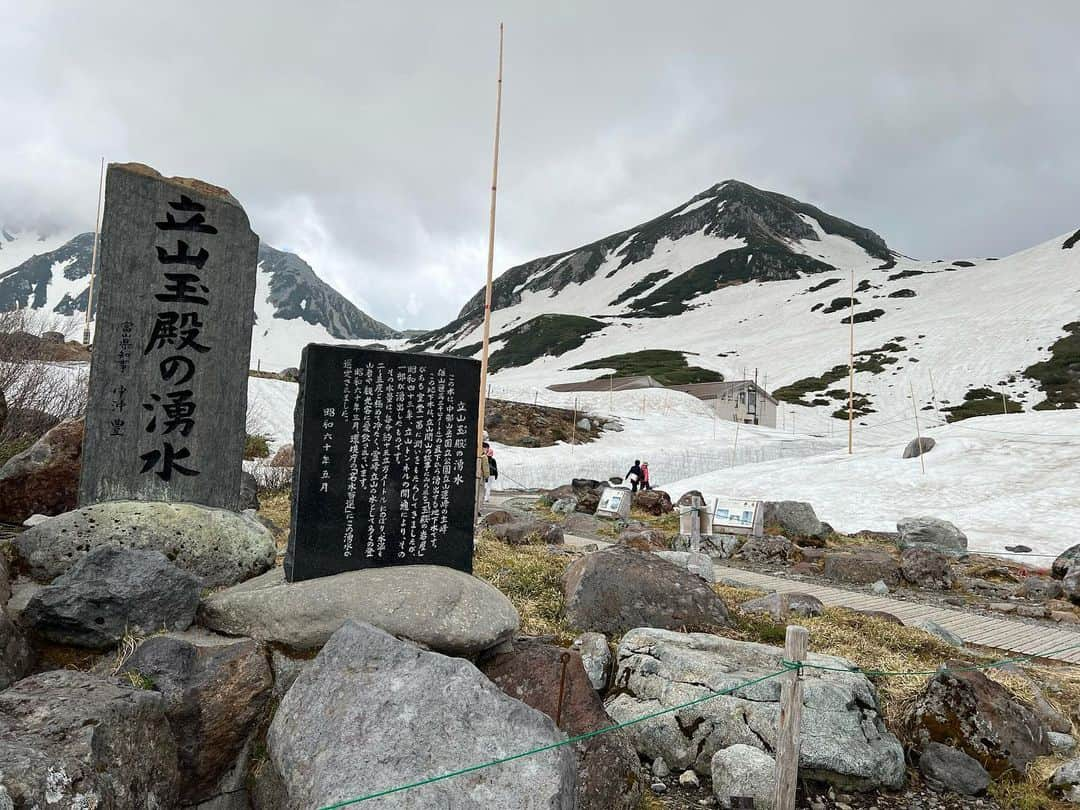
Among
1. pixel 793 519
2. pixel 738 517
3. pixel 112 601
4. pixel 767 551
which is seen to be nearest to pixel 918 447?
pixel 793 519

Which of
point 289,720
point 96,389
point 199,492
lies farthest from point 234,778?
point 96,389

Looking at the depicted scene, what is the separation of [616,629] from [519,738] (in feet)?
12.7

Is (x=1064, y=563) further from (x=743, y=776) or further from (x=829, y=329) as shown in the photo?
(x=829, y=329)

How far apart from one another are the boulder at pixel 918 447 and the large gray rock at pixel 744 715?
27359 millimetres

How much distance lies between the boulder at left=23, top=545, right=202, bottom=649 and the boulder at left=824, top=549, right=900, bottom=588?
13.2m

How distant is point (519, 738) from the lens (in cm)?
387

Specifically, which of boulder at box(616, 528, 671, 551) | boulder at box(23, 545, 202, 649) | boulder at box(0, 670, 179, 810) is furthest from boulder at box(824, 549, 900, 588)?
boulder at box(0, 670, 179, 810)

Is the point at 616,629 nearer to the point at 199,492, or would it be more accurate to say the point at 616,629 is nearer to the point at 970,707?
the point at 970,707

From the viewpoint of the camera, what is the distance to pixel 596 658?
6453mm

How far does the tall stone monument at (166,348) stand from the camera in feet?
24.3

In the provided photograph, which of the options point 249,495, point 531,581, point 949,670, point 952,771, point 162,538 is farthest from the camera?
point 249,495

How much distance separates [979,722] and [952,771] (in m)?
0.51

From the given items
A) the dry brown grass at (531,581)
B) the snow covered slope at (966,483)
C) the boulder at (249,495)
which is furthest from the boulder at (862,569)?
A: the boulder at (249,495)

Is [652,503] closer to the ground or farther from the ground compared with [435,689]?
closer to the ground
